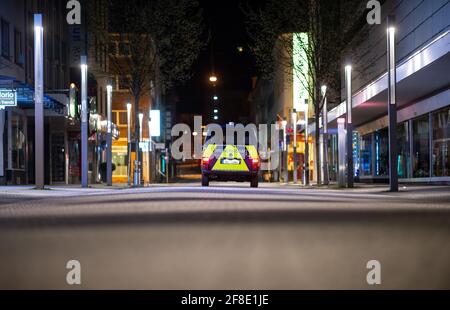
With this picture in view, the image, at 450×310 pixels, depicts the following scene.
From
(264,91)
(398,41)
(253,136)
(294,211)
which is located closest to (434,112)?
(398,41)

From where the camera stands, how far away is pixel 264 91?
123500mm

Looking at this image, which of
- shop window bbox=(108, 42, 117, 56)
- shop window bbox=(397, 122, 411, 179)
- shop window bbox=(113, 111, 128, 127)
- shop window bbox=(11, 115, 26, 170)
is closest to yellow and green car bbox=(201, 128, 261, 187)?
shop window bbox=(397, 122, 411, 179)

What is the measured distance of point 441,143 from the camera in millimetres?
35812

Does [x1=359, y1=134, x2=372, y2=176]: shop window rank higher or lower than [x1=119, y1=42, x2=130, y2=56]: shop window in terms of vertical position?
lower

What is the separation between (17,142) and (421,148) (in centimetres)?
1970

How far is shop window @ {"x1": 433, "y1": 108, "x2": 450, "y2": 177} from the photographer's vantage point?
3491 cm

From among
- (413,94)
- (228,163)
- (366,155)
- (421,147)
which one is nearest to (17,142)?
(228,163)

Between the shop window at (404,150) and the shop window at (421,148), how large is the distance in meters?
1.38

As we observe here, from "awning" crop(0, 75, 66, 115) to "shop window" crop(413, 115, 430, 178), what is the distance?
16931 millimetres

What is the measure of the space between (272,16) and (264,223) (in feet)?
100

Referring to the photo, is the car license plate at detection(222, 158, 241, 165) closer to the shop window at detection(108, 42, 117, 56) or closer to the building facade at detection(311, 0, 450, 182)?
the building facade at detection(311, 0, 450, 182)
